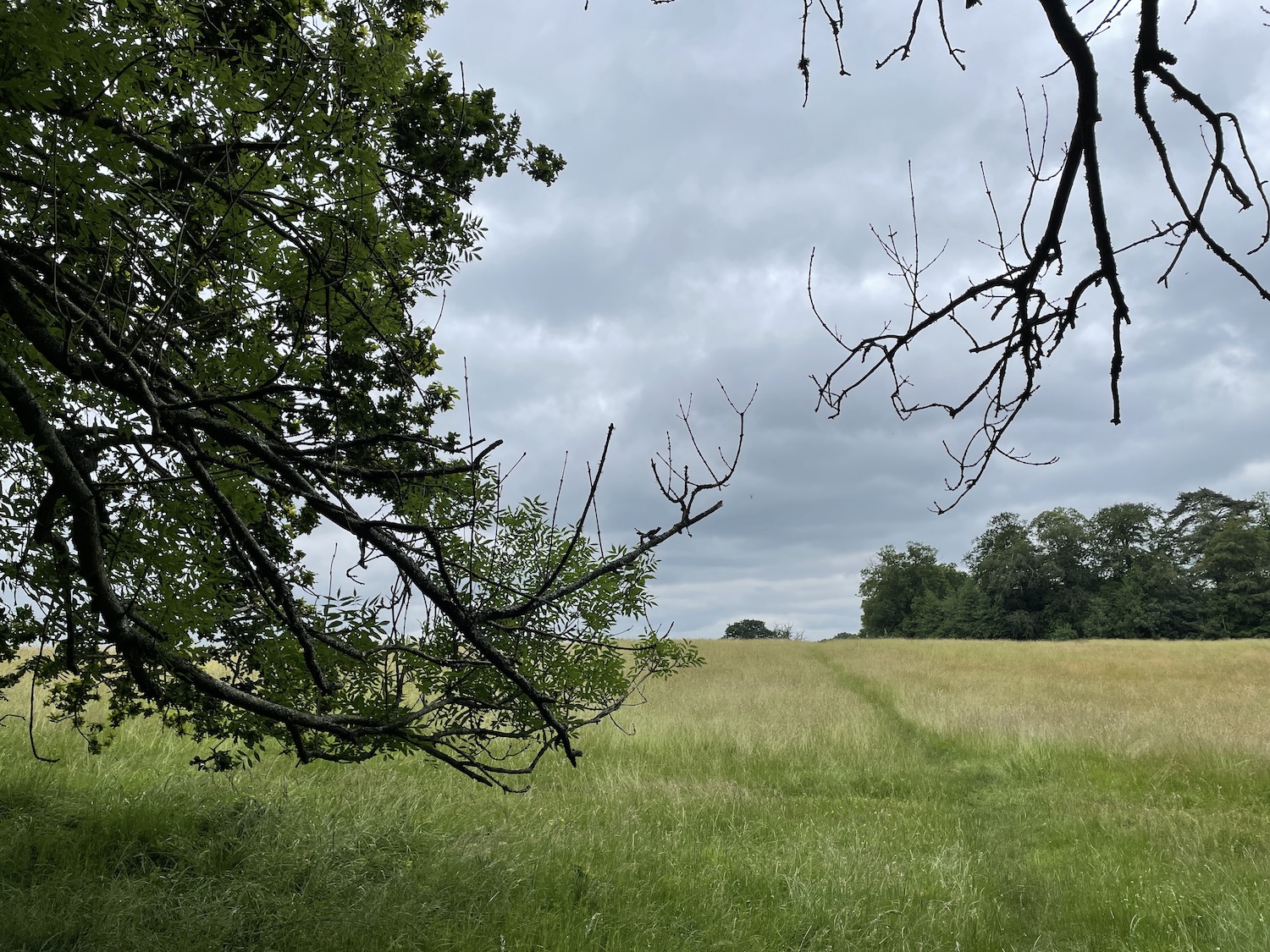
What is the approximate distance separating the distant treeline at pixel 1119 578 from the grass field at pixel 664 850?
5795 cm

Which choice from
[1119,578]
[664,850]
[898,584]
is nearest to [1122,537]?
[1119,578]

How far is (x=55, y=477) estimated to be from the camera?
300cm

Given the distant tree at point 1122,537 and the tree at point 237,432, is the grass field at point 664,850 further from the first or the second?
the distant tree at point 1122,537

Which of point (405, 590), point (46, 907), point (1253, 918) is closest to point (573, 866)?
point (46, 907)

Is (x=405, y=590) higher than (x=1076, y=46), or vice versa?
(x=1076, y=46)

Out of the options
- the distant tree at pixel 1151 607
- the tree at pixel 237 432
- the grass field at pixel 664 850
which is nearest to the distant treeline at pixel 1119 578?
the distant tree at pixel 1151 607

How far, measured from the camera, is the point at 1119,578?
69688 millimetres

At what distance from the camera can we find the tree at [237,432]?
2.92 meters

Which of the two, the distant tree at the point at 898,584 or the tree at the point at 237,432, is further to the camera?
Result: the distant tree at the point at 898,584

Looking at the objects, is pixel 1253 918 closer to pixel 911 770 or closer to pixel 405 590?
pixel 911 770

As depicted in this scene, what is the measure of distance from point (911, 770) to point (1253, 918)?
20.9 ft

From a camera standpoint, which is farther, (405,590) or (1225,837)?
(1225,837)

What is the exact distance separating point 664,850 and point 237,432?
20.0 feet

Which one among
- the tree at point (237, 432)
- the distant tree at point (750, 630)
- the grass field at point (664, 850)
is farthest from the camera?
the distant tree at point (750, 630)
